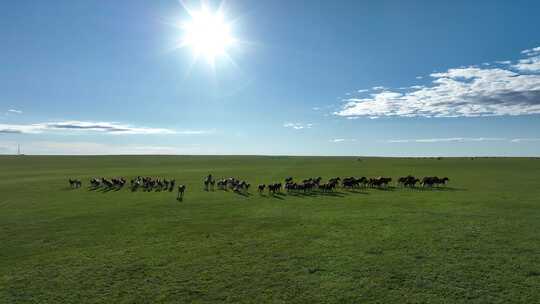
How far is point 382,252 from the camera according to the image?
42.4 feet

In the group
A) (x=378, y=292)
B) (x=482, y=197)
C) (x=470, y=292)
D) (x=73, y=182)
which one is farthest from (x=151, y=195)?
(x=482, y=197)

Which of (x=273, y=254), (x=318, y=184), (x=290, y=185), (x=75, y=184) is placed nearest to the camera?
(x=273, y=254)

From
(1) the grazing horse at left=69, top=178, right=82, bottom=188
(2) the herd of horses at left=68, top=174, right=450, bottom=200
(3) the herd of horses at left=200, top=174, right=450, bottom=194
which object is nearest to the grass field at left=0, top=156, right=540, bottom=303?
(3) the herd of horses at left=200, top=174, right=450, bottom=194

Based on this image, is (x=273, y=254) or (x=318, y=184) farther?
(x=318, y=184)

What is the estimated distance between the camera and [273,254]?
12797mm

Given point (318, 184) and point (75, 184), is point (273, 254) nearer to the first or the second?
point (318, 184)

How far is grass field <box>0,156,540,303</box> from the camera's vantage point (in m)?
9.70

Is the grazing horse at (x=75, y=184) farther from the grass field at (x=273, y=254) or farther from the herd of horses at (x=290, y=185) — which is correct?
the grass field at (x=273, y=254)

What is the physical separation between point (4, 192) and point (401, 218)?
124ft

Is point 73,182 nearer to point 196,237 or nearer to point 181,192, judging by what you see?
point 181,192

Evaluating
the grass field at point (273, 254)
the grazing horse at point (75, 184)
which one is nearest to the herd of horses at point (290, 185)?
the grazing horse at point (75, 184)

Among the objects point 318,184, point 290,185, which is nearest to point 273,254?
point 290,185

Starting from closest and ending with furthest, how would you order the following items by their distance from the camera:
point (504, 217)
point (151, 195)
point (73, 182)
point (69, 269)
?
1. point (69, 269)
2. point (504, 217)
3. point (151, 195)
4. point (73, 182)

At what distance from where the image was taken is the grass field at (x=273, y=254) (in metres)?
9.70
